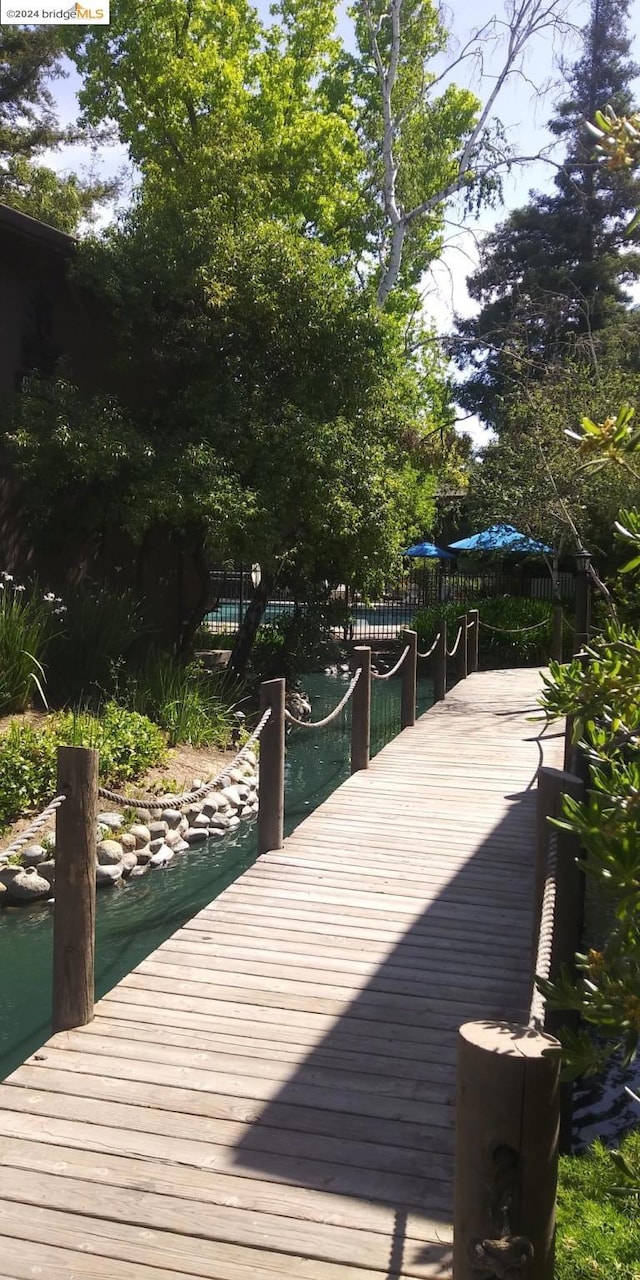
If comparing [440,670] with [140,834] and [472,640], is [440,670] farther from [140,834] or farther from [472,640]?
[140,834]

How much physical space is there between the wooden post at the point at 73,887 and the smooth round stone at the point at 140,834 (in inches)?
159

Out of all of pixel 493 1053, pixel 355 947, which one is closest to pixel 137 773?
pixel 355 947

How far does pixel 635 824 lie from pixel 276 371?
1161 centimetres

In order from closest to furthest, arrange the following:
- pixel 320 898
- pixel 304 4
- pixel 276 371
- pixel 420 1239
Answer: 1. pixel 420 1239
2. pixel 320 898
3. pixel 276 371
4. pixel 304 4

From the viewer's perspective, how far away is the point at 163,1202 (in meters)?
3.02

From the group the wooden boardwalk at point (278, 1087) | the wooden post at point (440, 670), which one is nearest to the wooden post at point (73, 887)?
the wooden boardwalk at point (278, 1087)

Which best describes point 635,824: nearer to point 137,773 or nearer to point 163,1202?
point 163,1202

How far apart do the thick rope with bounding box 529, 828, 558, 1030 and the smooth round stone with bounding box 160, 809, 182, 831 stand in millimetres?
5146

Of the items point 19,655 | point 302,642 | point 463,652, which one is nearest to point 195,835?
point 19,655

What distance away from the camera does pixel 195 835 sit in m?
8.80

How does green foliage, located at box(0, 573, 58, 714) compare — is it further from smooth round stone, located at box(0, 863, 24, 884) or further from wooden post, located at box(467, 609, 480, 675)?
wooden post, located at box(467, 609, 480, 675)

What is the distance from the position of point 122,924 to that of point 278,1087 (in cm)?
343

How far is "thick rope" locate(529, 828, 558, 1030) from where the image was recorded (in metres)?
2.87

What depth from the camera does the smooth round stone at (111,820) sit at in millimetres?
8117
